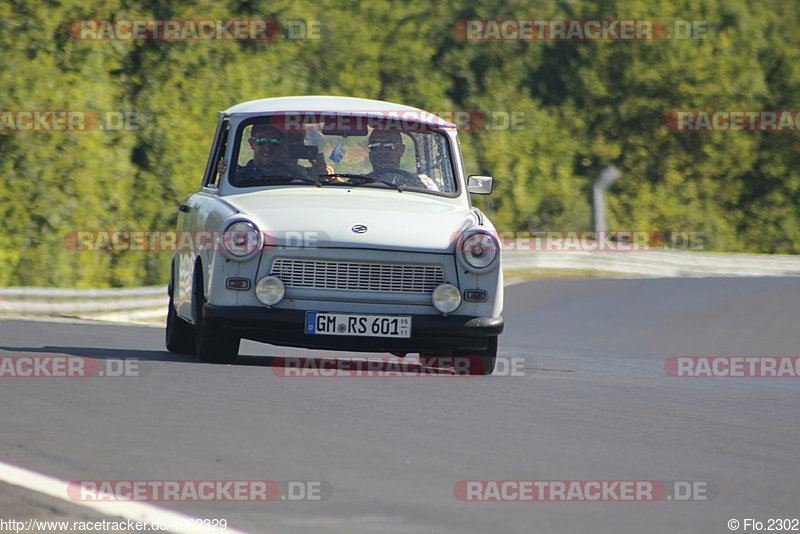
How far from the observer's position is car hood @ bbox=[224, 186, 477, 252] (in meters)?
8.84

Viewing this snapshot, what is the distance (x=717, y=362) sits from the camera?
45.8 feet

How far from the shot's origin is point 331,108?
33.4 feet

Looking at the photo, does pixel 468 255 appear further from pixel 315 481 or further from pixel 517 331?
pixel 517 331

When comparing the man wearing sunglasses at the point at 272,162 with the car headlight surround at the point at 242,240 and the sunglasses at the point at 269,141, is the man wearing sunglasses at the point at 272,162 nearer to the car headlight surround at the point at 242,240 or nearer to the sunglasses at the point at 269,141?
the sunglasses at the point at 269,141

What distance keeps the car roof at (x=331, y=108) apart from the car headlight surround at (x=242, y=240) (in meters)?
1.57
